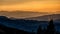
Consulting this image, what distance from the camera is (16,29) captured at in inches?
30.9

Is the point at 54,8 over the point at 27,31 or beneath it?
over

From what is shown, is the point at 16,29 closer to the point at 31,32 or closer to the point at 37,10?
the point at 31,32

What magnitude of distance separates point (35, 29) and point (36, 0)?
57 cm

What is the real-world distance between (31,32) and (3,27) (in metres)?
0.20

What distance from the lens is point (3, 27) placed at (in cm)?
80

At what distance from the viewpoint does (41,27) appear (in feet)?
2.48

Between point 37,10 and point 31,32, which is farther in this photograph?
point 37,10

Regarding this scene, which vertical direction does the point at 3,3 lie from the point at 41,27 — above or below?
above

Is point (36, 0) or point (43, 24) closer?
point (43, 24)

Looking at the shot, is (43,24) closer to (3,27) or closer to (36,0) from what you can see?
(3,27)

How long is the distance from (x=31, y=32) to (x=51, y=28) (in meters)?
0.14

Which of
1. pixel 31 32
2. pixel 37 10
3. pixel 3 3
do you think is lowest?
pixel 31 32

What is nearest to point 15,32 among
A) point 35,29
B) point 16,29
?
point 16,29

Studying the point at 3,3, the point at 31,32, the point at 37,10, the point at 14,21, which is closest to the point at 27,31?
the point at 31,32
